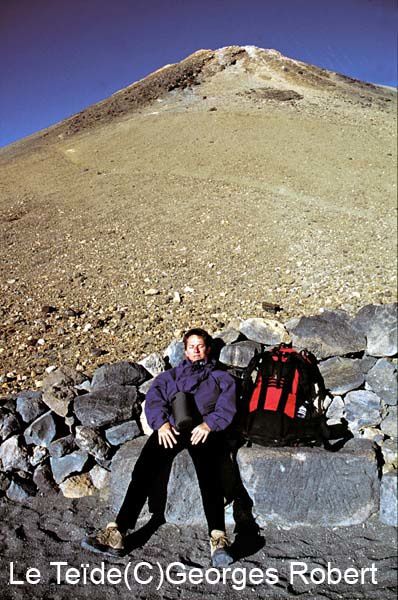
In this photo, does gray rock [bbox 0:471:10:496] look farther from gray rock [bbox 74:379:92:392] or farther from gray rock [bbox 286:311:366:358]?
gray rock [bbox 286:311:366:358]

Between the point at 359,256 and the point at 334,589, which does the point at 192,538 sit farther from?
the point at 359,256

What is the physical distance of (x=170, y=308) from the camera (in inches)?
129

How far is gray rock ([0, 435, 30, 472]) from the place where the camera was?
2615 millimetres

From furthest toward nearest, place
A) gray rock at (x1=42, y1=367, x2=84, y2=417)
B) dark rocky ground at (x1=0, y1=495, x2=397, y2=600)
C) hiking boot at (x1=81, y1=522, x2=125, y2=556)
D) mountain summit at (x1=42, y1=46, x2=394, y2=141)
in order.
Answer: mountain summit at (x1=42, y1=46, x2=394, y2=141) → gray rock at (x1=42, y1=367, x2=84, y2=417) → hiking boot at (x1=81, y1=522, x2=125, y2=556) → dark rocky ground at (x1=0, y1=495, x2=397, y2=600)

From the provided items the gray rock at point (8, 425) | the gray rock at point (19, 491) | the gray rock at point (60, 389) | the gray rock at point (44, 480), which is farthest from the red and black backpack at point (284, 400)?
the gray rock at point (8, 425)

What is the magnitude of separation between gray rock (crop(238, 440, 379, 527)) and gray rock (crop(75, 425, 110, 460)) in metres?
0.84

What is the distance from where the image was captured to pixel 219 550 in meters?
1.94

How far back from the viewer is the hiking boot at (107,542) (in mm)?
2014

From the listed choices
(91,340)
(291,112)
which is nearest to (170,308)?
(91,340)

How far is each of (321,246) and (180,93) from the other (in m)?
2.00

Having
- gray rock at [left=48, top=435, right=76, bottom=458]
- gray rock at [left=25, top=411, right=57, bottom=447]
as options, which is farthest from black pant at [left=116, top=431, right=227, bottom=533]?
gray rock at [left=25, top=411, right=57, bottom=447]

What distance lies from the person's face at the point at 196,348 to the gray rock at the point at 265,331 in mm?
373

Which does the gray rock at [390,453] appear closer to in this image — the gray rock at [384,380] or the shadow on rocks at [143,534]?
the gray rock at [384,380]

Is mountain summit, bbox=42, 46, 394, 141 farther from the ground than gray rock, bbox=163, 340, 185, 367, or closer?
farther from the ground
